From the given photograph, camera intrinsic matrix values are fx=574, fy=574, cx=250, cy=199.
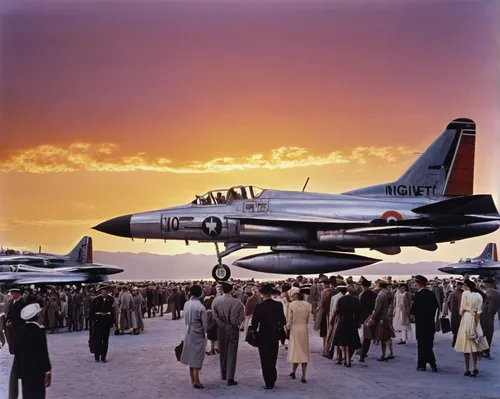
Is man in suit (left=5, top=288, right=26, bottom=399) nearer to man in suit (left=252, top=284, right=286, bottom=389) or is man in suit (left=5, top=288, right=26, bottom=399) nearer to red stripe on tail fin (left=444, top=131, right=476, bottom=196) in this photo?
man in suit (left=252, top=284, right=286, bottom=389)

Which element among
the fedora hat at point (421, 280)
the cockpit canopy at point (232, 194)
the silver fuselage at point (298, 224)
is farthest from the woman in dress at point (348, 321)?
the cockpit canopy at point (232, 194)

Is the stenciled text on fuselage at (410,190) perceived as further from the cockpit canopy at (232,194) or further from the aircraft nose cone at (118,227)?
the aircraft nose cone at (118,227)

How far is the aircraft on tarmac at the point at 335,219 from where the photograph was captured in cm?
1403

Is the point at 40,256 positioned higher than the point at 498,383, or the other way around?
the point at 40,256

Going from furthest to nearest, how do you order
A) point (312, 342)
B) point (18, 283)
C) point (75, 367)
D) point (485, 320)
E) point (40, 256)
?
1. point (40, 256)
2. point (18, 283)
3. point (312, 342)
4. point (485, 320)
5. point (75, 367)

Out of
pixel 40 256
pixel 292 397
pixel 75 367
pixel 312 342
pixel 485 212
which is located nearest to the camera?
→ pixel 292 397

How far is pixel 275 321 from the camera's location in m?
9.20

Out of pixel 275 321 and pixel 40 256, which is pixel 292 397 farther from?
pixel 40 256

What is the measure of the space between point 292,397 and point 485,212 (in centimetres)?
728

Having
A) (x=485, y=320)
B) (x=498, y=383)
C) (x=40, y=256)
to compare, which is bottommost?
(x=498, y=383)

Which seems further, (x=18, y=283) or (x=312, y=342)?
(x=18, y=283)

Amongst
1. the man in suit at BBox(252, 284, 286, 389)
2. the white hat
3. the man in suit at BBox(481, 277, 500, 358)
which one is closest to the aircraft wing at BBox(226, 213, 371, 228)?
the man in suit at BBox(481, 277, 500, 358)

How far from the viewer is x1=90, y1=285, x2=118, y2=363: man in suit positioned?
1190 centimetres

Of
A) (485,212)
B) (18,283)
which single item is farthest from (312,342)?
(18,283)
